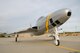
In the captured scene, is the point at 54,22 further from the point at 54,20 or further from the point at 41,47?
the point at 41,47

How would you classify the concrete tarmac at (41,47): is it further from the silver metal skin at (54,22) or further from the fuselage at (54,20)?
the fuselage at (54,20)

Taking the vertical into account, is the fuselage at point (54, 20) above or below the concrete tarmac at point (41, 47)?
above

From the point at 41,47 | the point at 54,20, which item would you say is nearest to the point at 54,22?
the point at 54,20

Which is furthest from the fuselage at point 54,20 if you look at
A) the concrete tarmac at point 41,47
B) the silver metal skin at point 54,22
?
the concrete tarmac at point 41,47

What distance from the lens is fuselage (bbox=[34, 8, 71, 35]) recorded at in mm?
15575

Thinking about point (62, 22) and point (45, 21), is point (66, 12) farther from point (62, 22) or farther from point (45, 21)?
point (45, 21)

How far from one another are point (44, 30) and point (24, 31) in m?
3.43

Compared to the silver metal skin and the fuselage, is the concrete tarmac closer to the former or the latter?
the silver metal skin

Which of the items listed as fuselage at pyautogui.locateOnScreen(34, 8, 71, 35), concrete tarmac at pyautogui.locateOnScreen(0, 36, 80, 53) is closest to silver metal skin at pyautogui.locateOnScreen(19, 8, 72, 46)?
fuselage at pyautogui.locateOnScreen(34, 8, 71, 35)

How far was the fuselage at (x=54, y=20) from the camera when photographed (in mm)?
15575

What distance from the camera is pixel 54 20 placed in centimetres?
1681

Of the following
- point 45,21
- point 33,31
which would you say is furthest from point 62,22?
point 33,31

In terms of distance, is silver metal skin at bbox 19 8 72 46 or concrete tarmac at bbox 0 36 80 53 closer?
concrete tarmac at bbox 0 36 80 53

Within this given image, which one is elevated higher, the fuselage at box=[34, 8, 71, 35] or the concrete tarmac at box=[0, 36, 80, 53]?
the fuselage at box=[34, 8, 71, 35]
